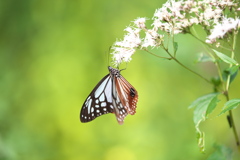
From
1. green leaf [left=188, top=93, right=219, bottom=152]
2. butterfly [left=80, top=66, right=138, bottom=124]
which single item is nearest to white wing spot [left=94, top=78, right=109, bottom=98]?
butterfly [left=80, top=66, right=138, bottom=124]

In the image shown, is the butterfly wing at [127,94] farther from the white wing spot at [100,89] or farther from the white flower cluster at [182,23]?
the white flower cluster at [182,23]

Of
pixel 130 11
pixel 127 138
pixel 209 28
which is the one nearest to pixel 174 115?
pixel 127 138

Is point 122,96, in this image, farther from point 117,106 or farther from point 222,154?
point 222,154

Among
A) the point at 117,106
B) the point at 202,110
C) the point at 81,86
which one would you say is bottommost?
the point at 202,110

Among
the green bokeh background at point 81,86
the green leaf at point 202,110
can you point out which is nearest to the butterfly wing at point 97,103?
the green leaf at point 202,110

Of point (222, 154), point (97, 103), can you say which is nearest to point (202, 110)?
point (222, 154)

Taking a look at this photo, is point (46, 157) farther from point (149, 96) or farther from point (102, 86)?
point (102, 86)

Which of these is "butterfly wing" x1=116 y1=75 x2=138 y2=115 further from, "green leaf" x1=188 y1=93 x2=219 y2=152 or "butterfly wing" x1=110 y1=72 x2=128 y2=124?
"green leaf" x1=188 y1=93 x2=219 y2=152
